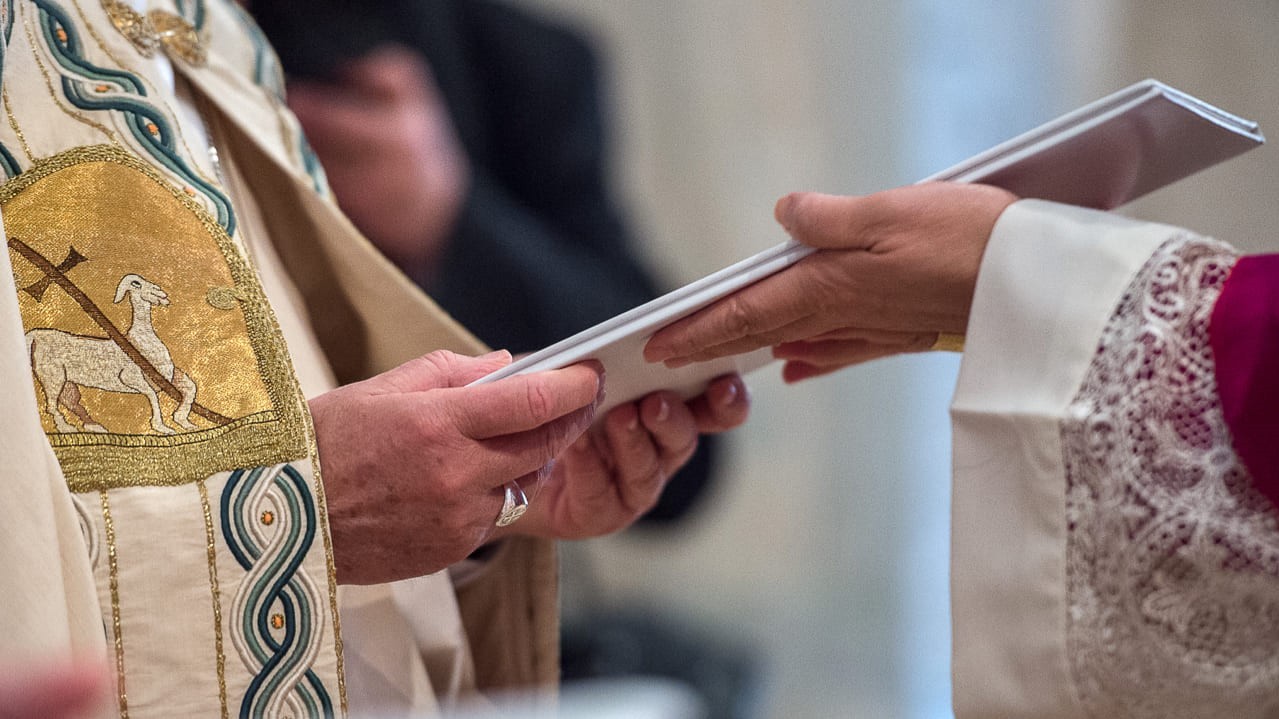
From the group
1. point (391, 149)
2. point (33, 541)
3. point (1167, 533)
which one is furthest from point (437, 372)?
point (391, 149)

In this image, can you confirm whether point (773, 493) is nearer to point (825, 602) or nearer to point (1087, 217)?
point (825, 602)

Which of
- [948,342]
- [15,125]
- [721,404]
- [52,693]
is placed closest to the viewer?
[52,693]

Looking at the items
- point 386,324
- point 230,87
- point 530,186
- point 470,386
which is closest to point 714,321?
point 470,386

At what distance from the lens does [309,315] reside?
1330 millimetres

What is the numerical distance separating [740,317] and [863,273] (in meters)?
0.12

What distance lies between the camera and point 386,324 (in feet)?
4.44

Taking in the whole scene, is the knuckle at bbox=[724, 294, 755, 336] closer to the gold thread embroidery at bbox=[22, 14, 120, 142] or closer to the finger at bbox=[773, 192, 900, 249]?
the finger at bbox=[773, 192, 900, 249]

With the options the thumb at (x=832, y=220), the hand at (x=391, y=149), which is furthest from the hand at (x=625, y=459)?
the hand at (x=391, y=149)

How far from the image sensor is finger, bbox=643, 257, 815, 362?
1080 millimetres

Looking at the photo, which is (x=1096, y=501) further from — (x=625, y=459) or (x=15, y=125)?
(x=15, y=125)

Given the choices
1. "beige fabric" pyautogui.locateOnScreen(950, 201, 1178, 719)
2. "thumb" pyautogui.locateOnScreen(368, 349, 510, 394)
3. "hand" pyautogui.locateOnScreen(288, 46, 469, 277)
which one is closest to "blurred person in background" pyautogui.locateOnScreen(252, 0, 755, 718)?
"hand" pyautogui.locateOnScreen(288, 46, 469, 277)

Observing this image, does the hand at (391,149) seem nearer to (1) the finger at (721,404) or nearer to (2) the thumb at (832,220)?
(1) the finger at (721,404)

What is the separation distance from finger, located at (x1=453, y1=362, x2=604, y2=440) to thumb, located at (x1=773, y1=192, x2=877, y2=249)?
27 centimetres

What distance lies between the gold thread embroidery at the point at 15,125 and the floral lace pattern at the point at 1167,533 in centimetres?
84
